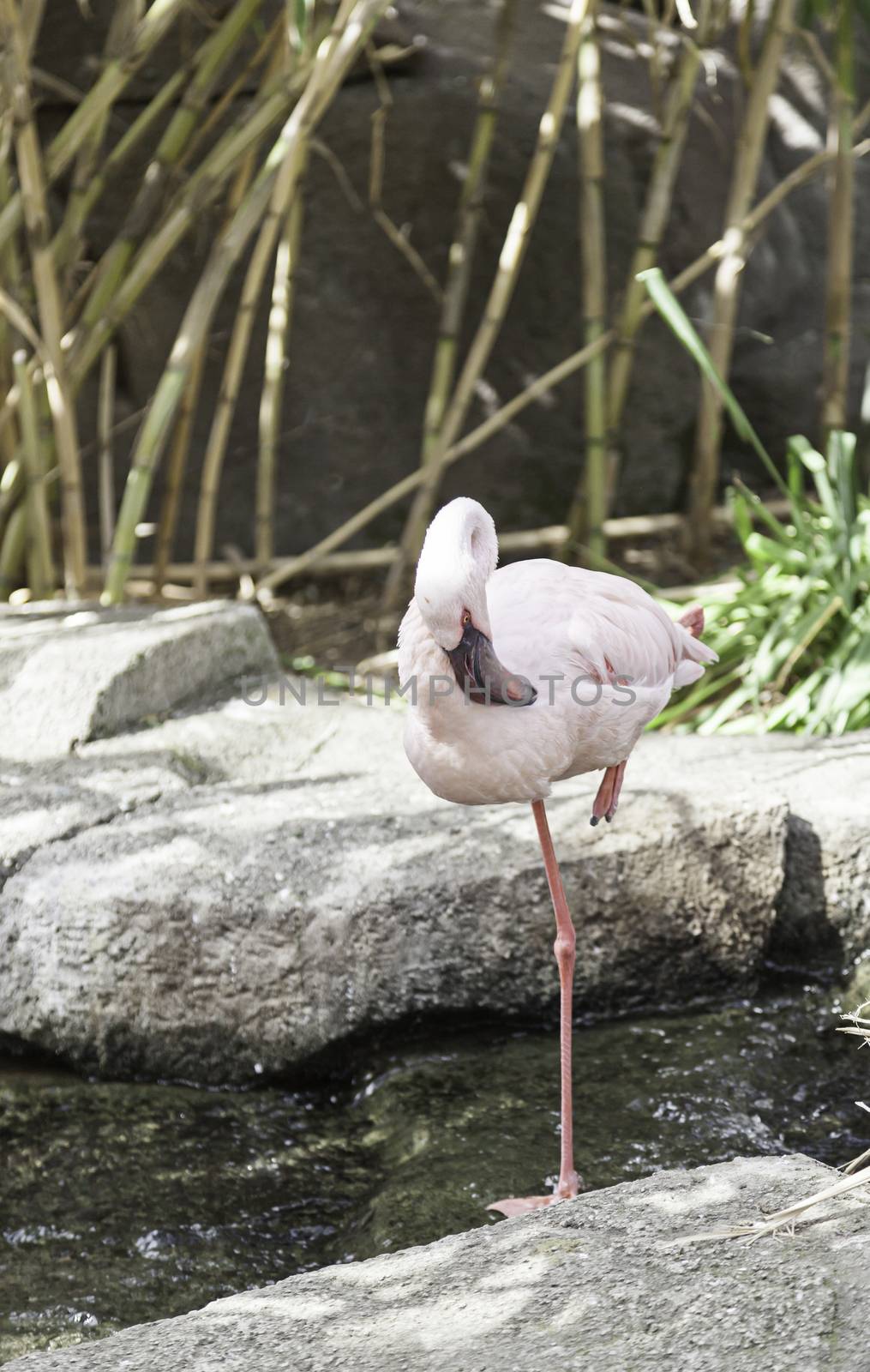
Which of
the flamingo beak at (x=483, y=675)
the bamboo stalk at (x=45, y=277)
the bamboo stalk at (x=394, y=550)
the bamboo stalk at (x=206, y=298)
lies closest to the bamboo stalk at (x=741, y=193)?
the bamboo stalk at (x=394, y=550)

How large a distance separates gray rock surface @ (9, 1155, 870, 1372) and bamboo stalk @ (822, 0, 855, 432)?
2.86 m

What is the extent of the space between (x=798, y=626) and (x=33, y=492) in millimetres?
1947

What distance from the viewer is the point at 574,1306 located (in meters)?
1.42

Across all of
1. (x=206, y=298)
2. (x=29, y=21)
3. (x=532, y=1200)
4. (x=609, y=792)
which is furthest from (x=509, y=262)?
(x=532, y=1200)

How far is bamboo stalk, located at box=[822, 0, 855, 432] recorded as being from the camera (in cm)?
378

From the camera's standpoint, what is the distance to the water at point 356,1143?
198 centimetres

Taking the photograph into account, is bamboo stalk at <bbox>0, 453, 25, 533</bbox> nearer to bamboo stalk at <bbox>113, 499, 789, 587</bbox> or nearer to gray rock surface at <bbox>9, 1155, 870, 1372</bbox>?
bamboo stalk at <bbox>113, 499, 789, 587</bbox>

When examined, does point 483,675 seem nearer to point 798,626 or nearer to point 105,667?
point 105,667

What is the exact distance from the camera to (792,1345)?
1325 mm

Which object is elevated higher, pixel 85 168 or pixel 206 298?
pixel 85 168

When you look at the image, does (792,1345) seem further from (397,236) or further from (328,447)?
(328,447)

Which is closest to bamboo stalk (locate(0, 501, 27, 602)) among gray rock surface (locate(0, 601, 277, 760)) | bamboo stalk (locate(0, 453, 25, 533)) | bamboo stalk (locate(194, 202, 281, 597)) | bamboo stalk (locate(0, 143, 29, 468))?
bamboo stalk (locate(0, 453, 25, 533))

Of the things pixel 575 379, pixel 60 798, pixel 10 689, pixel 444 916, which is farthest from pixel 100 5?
pixel 444 916

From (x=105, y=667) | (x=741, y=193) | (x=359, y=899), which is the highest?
(x=741, y=193)
